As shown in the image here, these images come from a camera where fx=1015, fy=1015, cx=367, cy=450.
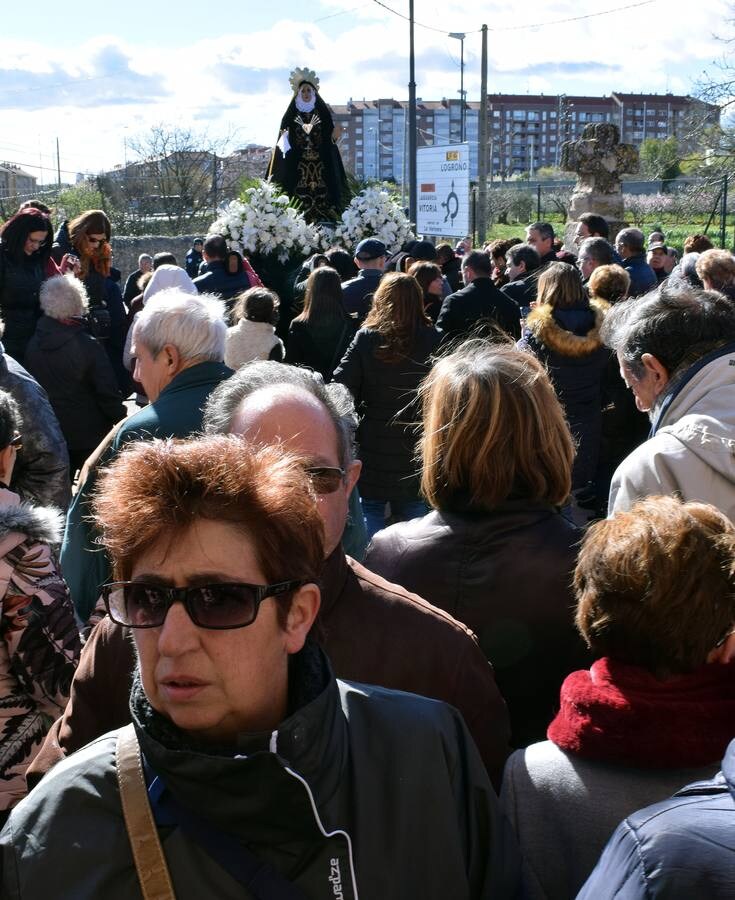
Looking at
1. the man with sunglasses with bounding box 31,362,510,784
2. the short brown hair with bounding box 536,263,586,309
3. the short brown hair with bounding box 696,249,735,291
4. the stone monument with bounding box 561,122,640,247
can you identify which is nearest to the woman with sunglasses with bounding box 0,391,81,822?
the man with sunglasses with bounding box 31,362,510,784

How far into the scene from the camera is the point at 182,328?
3.83m

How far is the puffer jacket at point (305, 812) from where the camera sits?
144 cm

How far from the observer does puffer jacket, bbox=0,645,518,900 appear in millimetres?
1437

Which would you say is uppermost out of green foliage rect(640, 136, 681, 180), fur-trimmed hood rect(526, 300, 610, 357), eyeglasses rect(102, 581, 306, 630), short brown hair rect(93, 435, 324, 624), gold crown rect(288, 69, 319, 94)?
green foliage rect(640, 136, 681, 180)

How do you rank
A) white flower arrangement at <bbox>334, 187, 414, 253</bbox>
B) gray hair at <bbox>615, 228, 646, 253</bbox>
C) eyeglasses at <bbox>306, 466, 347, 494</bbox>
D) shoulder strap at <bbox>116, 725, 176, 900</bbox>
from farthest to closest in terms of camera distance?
white flower arrangement at <bbox>334, 187, 414, 253</bbox>, gray hair at <bbox>615, 228, 646, 253</bbox>, eyeglasses at <bbox>306, 466, 347, 494</bbox>, shoulder strap at <bbox>116, 725, 176, 900</bbox>

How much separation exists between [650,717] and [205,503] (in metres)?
0.89

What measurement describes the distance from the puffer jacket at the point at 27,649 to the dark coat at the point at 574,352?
12.9ft

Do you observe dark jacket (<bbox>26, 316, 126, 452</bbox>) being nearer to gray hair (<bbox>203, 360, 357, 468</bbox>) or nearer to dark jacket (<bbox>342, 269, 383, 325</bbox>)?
dark jacket (<bbox>342, 269, 383, 325</bbox>)

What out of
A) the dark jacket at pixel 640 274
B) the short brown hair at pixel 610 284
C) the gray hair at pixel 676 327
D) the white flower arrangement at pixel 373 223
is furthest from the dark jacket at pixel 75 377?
the white flower arrangement at pixel 373 223

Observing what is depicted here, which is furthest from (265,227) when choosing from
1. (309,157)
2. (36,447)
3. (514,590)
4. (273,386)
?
(514,590)

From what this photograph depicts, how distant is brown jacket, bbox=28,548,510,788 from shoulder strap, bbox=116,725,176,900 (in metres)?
0.70

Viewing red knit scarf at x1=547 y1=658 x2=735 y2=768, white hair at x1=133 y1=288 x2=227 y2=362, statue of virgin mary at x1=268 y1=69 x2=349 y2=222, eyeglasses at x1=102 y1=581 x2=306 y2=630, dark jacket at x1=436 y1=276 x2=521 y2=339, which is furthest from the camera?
statue of virgin mary at x1=268 y1=69 x2=349 y2=222

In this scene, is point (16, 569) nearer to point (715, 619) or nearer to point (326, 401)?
point (326, 401)

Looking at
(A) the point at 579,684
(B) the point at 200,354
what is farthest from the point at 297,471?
(B) the point at 200,354
